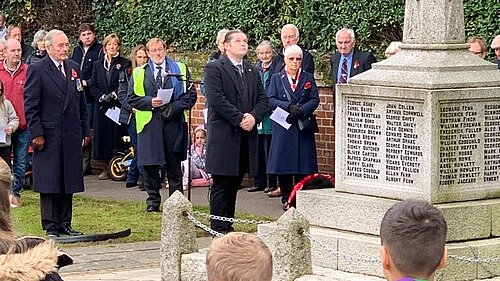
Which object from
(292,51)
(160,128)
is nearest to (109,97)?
(160,128)

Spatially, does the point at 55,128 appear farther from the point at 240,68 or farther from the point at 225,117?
the point at 240,68

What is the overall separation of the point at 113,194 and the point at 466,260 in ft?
29.0

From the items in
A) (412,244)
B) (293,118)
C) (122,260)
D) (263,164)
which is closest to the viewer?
(412,244)

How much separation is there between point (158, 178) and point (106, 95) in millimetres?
3546

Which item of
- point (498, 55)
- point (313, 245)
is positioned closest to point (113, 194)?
point (498, 55)

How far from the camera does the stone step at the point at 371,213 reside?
400 inches

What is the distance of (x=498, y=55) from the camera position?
15039 mm

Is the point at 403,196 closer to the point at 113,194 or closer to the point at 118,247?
the point at 118,247

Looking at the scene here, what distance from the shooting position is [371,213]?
10438 millimetres

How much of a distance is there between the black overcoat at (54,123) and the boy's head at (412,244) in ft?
28.6

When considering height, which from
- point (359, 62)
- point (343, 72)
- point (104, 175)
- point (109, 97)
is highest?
point (359, 62)

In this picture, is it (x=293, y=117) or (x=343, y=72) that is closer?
(x=293, y=117)

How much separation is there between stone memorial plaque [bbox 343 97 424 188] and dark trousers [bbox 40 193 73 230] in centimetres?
402

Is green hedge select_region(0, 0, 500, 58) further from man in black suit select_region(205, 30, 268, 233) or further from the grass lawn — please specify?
man in black suit select_region(205, 30, 268, 233)
